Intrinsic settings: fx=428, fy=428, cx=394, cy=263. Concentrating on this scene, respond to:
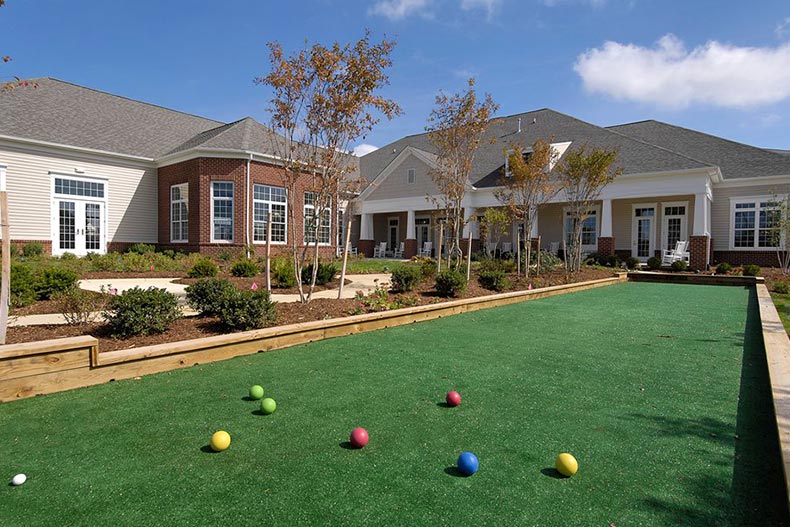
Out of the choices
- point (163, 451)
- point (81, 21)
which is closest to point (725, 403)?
point (163, 451)

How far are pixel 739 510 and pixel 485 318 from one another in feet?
17.1

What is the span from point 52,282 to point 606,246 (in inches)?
757

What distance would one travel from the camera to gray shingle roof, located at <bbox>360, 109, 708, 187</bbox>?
60.6ft

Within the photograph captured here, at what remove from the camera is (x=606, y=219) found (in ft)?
63.4

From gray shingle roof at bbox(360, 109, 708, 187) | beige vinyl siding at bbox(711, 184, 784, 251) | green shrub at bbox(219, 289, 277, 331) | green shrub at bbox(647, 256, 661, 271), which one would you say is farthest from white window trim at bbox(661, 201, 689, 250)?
green shrub at bbox(219, 289, 277, 331)

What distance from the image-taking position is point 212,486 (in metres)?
2.19

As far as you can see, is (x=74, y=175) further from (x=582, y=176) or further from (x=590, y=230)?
(x=590, y=230)

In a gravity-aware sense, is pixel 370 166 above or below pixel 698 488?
above

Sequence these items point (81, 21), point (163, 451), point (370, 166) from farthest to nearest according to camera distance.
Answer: point (370, 166) → point (81, 21) → point (163, 451)

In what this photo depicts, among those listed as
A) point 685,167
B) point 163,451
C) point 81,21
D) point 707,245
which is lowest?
point 163,451

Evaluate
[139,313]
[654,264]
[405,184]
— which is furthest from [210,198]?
[654,264]

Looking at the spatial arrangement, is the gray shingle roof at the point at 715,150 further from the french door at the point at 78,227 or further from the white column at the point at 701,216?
the french door at the point at 78,227

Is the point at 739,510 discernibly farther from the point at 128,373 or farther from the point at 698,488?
the point at 128,373

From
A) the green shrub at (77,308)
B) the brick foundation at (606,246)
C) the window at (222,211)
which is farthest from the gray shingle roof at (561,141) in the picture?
the green shrub at (77,308)
